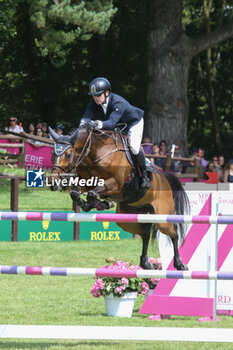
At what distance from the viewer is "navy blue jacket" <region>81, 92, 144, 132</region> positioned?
6945 millimetres

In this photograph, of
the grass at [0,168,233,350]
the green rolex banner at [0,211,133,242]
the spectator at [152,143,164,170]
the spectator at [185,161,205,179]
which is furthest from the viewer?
the spectator at [185,161,205,179]

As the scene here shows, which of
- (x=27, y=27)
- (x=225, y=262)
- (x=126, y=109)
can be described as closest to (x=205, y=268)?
(x=225, y=262)

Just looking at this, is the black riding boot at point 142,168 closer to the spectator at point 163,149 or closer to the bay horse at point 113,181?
the bay horse at point 113,181

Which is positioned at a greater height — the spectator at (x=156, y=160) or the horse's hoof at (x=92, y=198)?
the spectator at (x=156, y=160)

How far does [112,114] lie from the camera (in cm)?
697

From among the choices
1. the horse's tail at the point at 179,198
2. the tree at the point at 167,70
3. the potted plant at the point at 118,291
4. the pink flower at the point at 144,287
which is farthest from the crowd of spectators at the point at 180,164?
the potted plant at the point at 118,291

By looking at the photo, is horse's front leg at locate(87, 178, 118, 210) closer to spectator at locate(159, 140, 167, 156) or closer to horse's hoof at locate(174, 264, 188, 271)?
horse's hoof at locate(174, 264, 188, 271)

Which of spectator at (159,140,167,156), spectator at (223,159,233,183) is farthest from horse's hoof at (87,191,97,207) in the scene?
spectator at (159,140,167,156)

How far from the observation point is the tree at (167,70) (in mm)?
19875

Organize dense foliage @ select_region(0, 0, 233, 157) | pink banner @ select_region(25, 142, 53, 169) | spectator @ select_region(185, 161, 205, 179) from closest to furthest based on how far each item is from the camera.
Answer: pink banner @ select_region(25, 142, 53, 169) → spectator @ select_region(185, 161, 205, 179) → dense foliage @ select_region(0, 0, 233, 157)

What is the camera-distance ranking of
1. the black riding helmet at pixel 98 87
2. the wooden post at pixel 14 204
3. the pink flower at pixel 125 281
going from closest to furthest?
1. the black riding helmet at pixel 98 87
2. the pink flower at pixel 125 281
3. the wooden post at pixel 14 204

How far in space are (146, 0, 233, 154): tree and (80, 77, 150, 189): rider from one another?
12.5 m

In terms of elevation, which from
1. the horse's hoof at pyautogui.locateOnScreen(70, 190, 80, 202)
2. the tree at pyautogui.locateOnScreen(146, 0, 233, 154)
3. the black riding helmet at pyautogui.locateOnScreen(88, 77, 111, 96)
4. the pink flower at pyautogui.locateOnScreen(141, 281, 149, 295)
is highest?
the tree at pyautogui.locateOnScreen(146, 0, 233, 154)

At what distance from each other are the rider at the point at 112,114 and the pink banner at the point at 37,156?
29.4 feet
